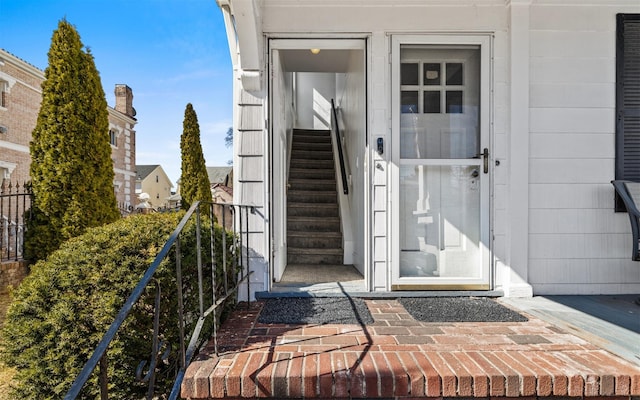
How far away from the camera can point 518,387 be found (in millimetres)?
1417

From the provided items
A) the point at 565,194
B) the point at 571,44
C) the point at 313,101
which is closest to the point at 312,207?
the point at 565,194

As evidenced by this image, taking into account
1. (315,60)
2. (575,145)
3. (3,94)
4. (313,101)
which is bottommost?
(575,145)

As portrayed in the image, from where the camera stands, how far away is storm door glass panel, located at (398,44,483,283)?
107 inches

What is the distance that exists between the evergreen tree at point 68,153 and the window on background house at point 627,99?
19.2 feet

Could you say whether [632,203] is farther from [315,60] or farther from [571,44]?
[315,60]

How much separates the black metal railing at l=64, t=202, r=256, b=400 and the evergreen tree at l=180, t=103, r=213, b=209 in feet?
19.6

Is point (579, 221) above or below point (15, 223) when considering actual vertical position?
above

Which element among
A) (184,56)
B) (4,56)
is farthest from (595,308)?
(184,56)

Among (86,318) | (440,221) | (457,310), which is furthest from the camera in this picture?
(440,221)

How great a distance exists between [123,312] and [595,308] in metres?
2.88

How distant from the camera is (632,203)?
7.79 ft

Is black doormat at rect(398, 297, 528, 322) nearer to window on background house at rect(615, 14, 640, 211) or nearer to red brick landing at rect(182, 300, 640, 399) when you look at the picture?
red brick landing at rect(182, 300, 640, 399)

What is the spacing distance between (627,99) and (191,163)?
7854 millimetres

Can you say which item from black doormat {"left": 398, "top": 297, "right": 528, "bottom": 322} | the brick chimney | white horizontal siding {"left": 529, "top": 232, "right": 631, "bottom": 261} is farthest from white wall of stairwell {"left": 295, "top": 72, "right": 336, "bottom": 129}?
the brick chimney
